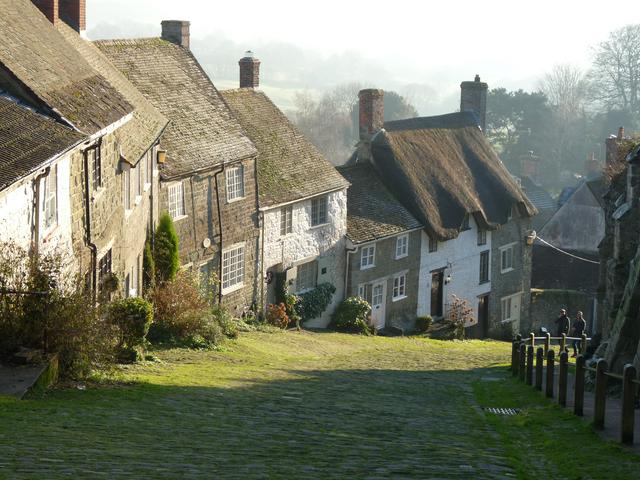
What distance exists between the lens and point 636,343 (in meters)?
19.4

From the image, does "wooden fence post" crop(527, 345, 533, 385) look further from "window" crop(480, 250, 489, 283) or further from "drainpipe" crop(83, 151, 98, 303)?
"window" crop(480, 250, 489, 283)

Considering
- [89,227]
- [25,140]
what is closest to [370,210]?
[89,227]

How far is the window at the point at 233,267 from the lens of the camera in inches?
1302

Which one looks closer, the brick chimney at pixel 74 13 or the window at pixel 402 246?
the brick chimney at pixel 74 13

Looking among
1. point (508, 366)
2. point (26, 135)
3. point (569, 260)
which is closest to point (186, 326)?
point (508, 366)

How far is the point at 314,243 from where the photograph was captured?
37.1 m

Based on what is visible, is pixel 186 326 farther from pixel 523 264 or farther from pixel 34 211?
pixel 523 264

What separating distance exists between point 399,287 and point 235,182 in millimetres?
10329

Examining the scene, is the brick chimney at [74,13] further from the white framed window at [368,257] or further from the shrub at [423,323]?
the shrub at [423,323]

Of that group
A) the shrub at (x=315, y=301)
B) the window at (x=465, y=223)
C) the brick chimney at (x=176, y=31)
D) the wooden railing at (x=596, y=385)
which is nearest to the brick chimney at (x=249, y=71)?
the brick chimney at (x=176, y=31)

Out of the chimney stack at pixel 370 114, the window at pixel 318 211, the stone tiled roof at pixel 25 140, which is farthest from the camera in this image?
the chimney stack at pixel 370 114

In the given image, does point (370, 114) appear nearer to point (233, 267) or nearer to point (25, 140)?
point (233, 267)

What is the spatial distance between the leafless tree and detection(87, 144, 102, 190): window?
3491 inches

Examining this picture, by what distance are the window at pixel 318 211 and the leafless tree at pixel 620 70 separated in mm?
71995
